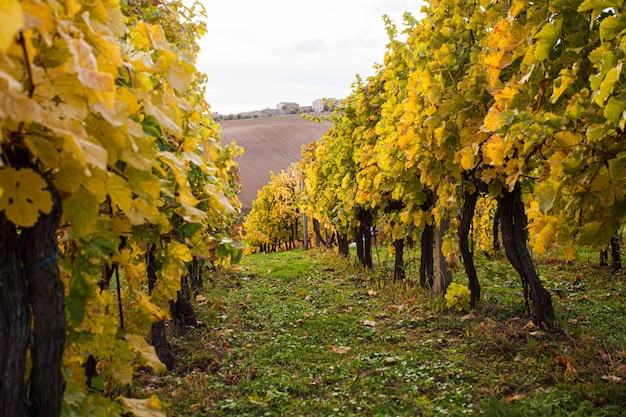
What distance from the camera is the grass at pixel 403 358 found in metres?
3.39

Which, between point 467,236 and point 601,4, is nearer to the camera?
point 601,4

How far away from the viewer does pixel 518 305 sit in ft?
17.8

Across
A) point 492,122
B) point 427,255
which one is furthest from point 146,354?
point 427,255

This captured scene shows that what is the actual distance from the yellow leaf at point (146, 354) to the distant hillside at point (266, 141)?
35.4m

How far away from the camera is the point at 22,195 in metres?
1.21

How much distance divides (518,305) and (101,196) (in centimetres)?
500

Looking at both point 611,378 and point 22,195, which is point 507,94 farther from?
point 22,195

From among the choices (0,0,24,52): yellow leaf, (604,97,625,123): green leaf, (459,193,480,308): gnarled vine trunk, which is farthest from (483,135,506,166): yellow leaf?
(0,0,24,52): yellow leaf

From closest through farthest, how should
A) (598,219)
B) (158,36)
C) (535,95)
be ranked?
(158,36) → (598,219) → (535,95)

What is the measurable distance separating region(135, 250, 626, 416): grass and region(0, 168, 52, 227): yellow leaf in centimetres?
248

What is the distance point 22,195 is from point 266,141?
42.7 meters

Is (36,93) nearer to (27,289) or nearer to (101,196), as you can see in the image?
(101,196)

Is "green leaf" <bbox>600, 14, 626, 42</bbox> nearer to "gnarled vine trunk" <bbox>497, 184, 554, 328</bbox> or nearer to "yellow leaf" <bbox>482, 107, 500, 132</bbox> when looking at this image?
"yellow leaf" <bbox>482, 107, 500, 132</bbox>

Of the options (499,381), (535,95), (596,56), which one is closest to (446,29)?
(535,95)
